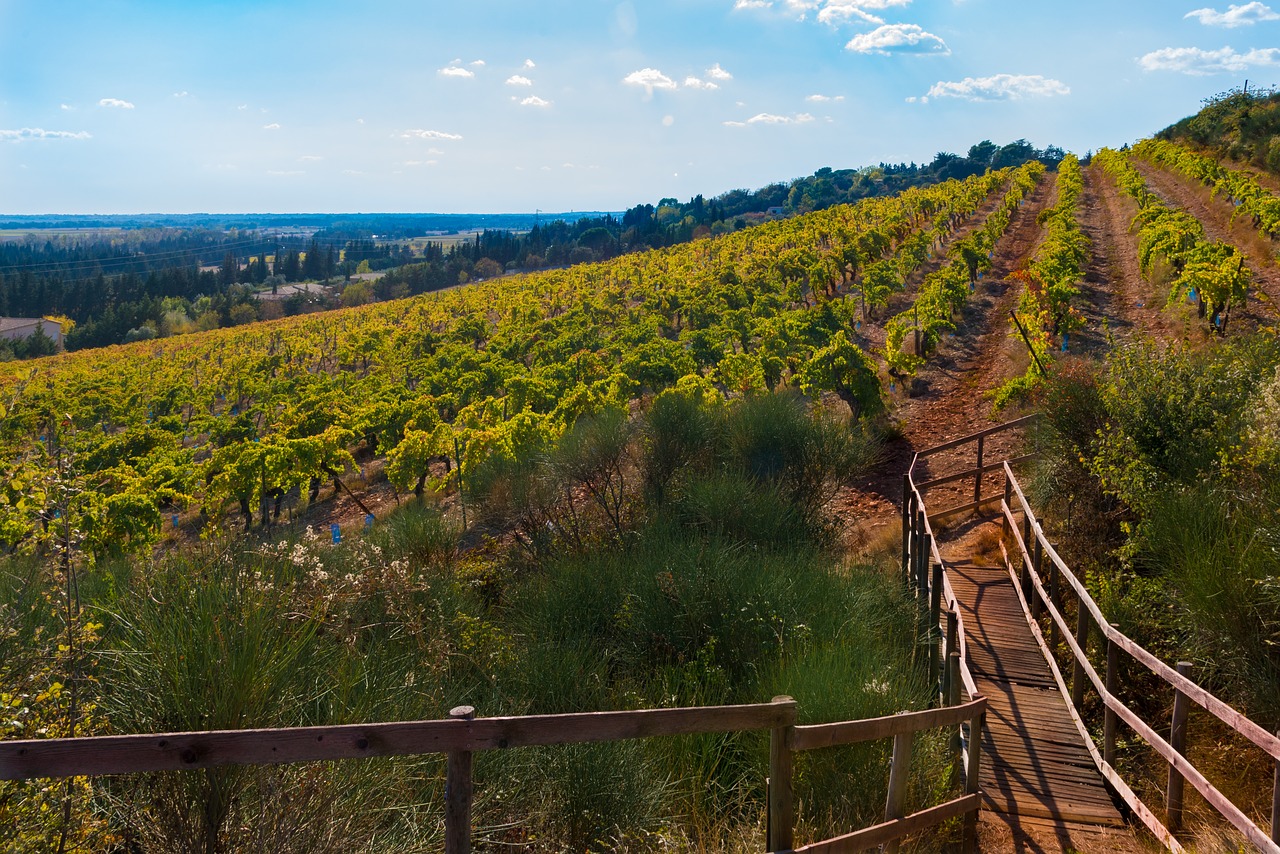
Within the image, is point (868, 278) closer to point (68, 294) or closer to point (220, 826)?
point (220, 826)

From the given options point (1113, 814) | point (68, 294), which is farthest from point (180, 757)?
point (68, 294)

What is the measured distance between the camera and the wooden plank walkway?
6.17 meters

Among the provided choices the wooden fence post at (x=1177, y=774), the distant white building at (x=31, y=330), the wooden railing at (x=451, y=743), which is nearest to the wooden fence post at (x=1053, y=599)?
the wooden fence post at (x=1177, y=774)

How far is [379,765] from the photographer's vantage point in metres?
4.57

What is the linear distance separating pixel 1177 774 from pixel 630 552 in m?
6.30

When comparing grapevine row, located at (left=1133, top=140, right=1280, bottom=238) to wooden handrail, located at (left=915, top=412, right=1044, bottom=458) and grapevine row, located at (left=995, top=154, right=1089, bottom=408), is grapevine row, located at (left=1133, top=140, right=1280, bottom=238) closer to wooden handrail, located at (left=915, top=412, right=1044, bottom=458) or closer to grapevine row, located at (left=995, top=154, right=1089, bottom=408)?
grapevine row, located at (left=995, top=154, right=1089, bottom=408)

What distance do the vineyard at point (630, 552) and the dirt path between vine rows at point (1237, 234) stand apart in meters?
0.22

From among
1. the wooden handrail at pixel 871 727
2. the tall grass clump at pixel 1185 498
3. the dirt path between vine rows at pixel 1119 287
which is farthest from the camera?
the dirt path between vine rows at pixel 1119 287

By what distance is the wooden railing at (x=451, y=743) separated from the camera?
260 cm

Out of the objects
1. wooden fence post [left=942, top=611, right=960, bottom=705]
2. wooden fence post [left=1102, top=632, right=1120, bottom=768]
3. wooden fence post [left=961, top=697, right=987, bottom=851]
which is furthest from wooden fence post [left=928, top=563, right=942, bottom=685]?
wooden fence post [left=961, top=697, right=987, bottom=851]

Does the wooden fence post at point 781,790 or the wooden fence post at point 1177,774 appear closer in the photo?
the wooden fence post at point 781,790

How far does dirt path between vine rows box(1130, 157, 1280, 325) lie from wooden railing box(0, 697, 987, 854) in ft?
53.9

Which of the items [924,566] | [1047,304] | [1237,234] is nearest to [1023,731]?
[924,566]

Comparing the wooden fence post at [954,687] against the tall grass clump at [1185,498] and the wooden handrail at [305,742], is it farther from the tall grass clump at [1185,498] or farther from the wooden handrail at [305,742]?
the wooden handrail at [305,742]
